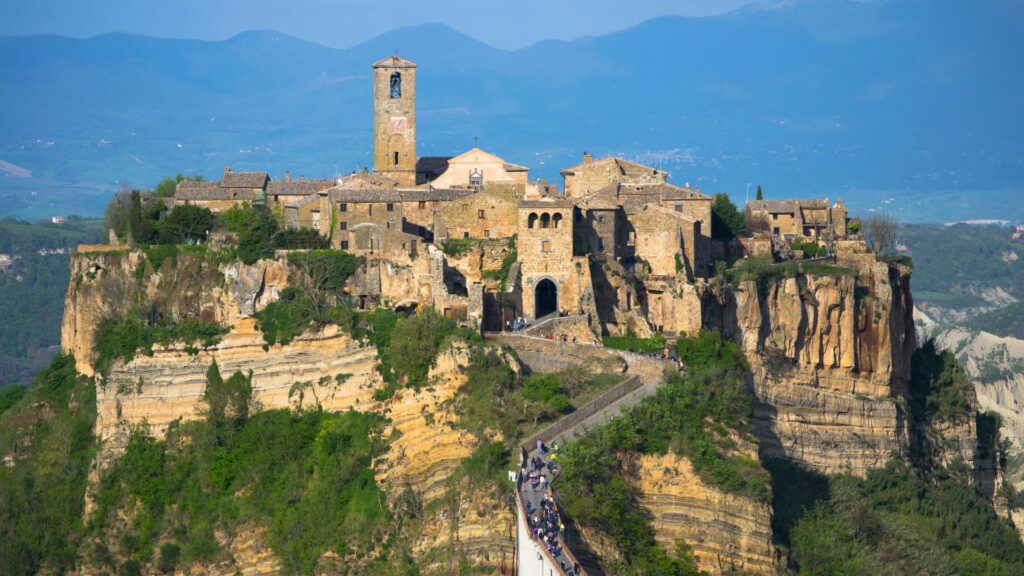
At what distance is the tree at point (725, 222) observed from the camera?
6631 cm

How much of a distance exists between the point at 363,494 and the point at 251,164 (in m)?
141

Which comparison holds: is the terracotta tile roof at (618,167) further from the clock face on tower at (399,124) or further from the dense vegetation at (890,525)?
the dense vegetation at (890,525)

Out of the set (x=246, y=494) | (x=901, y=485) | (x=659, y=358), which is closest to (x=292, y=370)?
(x=246, y=494)

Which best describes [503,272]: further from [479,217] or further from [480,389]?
[480,389]

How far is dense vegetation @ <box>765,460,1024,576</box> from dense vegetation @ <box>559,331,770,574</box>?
3.58 metres

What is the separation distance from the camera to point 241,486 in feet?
182

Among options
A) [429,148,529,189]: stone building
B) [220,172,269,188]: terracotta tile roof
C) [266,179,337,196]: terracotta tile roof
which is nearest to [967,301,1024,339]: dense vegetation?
[429,148,529,189]: stone building

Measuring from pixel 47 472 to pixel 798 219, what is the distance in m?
29.9

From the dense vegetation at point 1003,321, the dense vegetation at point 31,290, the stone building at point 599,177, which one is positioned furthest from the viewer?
the dense vegetation at point 1003,321

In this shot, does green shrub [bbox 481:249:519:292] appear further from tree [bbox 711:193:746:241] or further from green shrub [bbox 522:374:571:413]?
tree [bbox 711:193:746:241]

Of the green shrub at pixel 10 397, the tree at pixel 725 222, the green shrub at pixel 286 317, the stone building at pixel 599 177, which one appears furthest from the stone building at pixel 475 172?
the green shrub at pixel 10 397

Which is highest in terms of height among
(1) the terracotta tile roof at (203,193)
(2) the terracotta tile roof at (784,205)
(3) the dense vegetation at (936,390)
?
(1) the terracotta tile roof at (203,193)

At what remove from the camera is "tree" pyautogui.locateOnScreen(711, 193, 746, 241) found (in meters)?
66.3

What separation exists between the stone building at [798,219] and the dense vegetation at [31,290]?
69387mm
